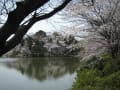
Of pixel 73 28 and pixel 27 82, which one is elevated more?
pixel 73 28

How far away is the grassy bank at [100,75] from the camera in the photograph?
7.62 m

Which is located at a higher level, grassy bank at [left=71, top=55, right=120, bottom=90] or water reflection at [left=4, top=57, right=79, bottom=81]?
grassy bank at [left=71, top=55, right=120, bottom=90]

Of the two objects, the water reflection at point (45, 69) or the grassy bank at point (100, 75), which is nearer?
the grassy bank at point (100, 75)

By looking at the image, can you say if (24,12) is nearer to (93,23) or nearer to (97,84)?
(97,84)

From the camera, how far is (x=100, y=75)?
9.42 metres

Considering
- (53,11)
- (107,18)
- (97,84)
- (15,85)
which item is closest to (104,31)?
(107,18)

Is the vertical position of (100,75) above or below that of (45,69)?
above

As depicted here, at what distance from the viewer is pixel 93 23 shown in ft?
32.9

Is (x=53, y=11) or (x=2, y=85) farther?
(x=2, y=85)

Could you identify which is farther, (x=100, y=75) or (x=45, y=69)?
(x=45, y=69)

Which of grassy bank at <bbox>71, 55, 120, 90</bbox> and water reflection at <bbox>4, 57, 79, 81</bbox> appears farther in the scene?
water reflection at <bbox>4, 57, 79, 81</bbox>

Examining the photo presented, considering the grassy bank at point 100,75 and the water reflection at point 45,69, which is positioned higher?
the grassy bank at point 100,75

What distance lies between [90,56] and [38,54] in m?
28.4

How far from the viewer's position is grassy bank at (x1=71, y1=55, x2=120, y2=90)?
7.62 metres
